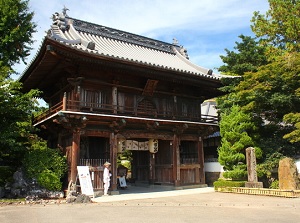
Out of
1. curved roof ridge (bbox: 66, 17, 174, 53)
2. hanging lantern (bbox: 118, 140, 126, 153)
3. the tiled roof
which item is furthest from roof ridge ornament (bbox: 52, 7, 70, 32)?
hanging lantern (bbox: 118, 140, 126, 153)

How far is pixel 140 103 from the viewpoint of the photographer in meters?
18.6

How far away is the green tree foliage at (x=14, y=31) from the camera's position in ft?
64.5

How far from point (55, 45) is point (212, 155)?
1747 cm

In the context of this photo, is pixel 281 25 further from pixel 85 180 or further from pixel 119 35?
pixel 85 180

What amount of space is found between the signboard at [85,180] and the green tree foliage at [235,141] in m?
8.79

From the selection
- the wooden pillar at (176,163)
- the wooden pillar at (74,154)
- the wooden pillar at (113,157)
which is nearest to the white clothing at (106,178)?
the wooden pillar at (113,157)

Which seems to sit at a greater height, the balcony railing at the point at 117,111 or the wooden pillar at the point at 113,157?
the balcony railing at the point at 117,111

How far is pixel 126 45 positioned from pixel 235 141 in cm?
Result: 1128

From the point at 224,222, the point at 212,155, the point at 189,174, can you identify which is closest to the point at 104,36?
the point at 189,174

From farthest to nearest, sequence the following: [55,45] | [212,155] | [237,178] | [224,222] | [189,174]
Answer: [212,155] → [189,174] → [237,178] → [55,45] → [224,222]

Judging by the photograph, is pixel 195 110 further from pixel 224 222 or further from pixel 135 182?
pixel 224 222

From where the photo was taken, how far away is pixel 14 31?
65.0 ft

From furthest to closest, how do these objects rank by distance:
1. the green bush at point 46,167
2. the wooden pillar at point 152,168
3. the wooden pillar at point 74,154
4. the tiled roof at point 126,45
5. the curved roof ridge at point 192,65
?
1. the curved roof ridge at point 192,65
2. the wooden pillar at point 152,168
3. the tiled roof at point 126,45
4. the wooden pillar at point 74,154
5. the green bush at point 46,167

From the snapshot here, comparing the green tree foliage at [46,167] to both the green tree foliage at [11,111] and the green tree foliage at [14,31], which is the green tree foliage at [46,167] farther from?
the green tree foliage at [14,31]
